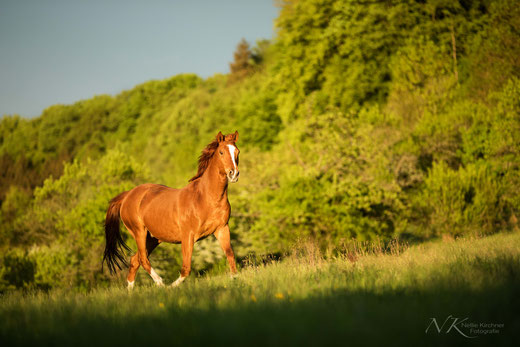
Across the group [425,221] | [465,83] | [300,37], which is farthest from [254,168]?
[465,83]

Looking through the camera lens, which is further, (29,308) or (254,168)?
(254,168)

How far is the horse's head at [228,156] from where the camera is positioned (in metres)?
6.83

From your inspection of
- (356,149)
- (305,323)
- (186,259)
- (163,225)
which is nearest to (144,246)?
(163,225)

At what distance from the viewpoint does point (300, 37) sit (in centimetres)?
3597

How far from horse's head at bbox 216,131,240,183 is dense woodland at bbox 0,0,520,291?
5256 mm

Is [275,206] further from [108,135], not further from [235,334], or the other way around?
[108,135]

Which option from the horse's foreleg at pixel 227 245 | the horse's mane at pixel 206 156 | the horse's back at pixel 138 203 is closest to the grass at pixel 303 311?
the horse's foreleg at pixel 227 245

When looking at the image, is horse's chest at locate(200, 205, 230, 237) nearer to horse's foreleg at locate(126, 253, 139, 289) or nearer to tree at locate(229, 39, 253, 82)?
horse's foreleg at locate(126, 253, 139, 289)

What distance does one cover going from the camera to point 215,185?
24.5 ft

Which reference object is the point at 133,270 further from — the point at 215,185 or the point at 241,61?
the point at 241,61

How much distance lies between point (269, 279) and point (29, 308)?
3.43 metres

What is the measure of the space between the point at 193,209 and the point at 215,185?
0.60 metres

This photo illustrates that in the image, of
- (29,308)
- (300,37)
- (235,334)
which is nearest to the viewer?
(235,334)

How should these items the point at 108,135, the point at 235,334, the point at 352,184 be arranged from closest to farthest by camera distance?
the point at 235,334 → the point at 352,184 → the point at 108,135
